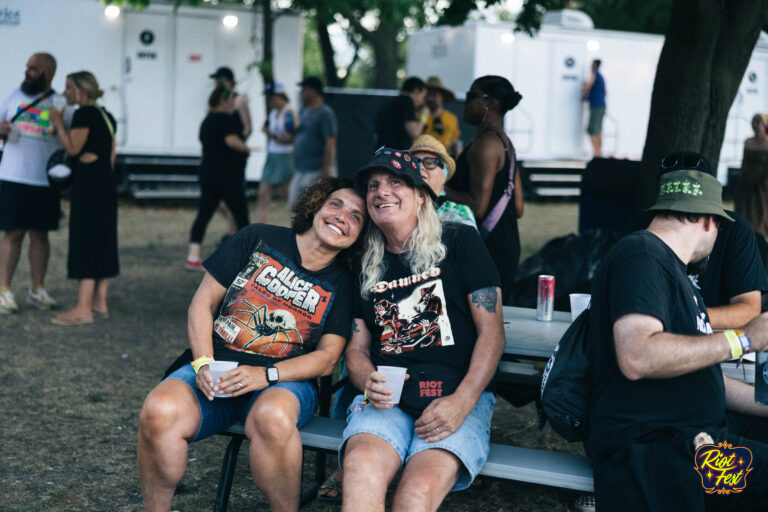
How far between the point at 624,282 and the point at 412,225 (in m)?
0.95

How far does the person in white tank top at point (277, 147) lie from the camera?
1020cm

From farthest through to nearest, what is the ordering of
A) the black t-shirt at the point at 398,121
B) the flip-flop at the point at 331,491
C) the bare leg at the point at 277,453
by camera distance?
the black t-shirt at the point at 398,121
the flip-flop at the point at 331,491
the bare leg at the point at 277,453

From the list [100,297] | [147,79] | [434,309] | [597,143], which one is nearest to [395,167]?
[434,309]

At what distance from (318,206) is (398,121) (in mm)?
5593

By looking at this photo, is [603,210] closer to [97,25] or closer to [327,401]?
[327,401]

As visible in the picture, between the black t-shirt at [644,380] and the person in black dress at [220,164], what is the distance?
650 cm

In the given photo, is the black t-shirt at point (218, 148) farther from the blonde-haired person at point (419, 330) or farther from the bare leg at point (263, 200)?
the blonde-haired person at point (419, 330)

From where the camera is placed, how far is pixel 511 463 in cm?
294

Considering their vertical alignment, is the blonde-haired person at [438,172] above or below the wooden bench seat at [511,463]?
above

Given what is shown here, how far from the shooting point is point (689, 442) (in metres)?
2.56

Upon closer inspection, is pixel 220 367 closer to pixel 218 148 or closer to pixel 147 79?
pixel 218 148

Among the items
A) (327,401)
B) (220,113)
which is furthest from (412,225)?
(220,113)

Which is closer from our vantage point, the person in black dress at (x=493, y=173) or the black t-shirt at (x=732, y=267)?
the black t-shirt at (x=732, y=267)

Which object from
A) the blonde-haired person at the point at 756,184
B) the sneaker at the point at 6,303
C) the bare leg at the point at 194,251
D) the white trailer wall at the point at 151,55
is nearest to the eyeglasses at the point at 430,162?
the sneaker at the point at 6,303
